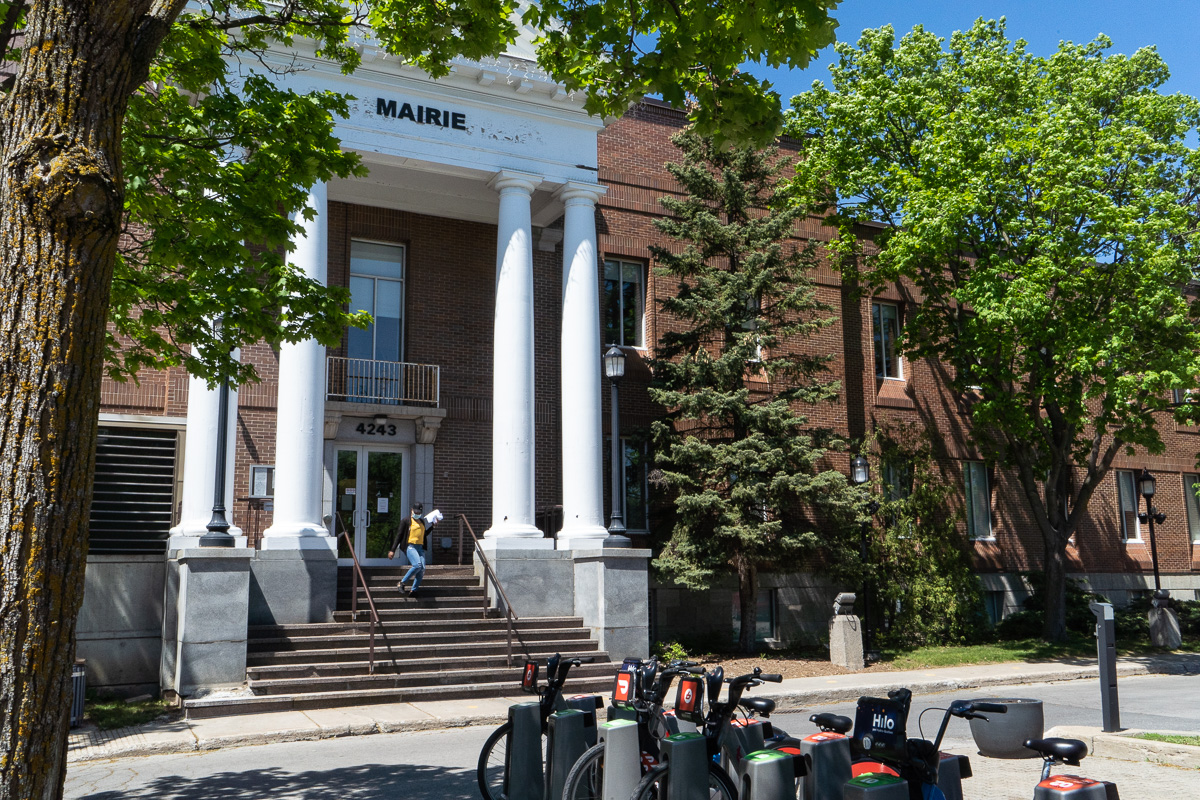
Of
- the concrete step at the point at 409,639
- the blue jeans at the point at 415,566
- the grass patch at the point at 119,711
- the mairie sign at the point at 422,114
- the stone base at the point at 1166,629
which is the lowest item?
the stone base at the point at 1166,629

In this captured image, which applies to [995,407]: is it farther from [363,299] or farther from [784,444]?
[363,299]

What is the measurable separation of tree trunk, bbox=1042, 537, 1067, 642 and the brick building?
487 cm

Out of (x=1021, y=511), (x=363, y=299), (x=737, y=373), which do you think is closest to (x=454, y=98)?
(x=363, y=299)

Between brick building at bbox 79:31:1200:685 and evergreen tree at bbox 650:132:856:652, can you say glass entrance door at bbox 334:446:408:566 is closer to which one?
brick building at bbox 79:31:1200:685

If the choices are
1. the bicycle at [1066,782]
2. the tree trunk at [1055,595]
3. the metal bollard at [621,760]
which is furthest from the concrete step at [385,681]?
the tree trunk at [1055,595]

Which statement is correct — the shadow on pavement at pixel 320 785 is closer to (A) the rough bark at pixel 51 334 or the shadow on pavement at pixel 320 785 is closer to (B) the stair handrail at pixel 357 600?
(B) the stair handrail at pixel 357 600

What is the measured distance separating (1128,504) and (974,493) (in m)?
6.66

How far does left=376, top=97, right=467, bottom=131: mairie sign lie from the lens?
54.6ft

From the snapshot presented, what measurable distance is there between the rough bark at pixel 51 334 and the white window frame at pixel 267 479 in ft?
41.8

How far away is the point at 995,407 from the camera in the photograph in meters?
19.3

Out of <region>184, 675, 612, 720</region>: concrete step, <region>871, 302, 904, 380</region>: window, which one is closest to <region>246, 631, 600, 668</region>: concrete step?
<region>184, 675, 612, 720</region>: concrete step

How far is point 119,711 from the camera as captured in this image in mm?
12508

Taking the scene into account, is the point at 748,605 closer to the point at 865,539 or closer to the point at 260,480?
the point at 865,539

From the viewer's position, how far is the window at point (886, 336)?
24688 mm
